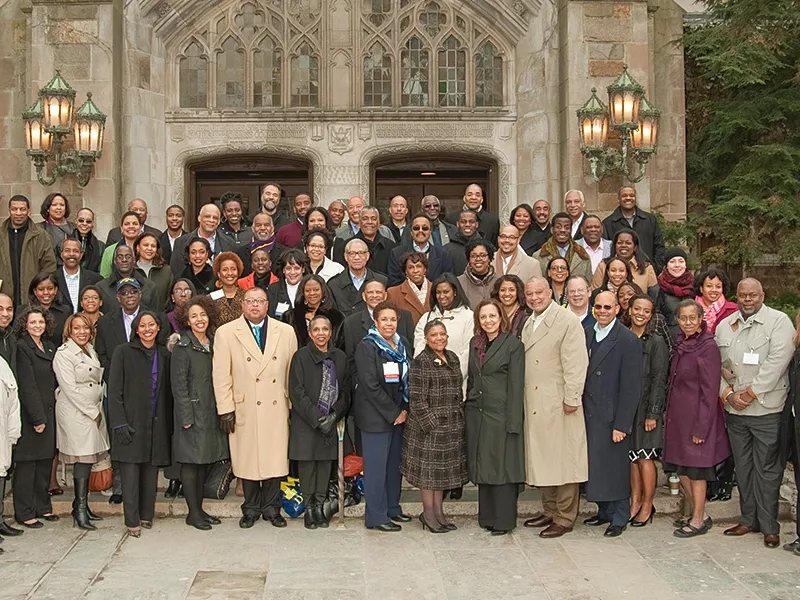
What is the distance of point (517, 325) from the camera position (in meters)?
7.36

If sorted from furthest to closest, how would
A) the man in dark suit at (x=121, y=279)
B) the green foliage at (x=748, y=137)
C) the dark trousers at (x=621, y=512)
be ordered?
the green foliage at (x=748, y=137)
the man in dark suit at (x=121, y=279)
the dark trousers at (x=621, y=512)

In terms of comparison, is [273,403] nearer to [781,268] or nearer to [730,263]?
[730,263]

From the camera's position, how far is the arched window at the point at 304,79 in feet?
45.8

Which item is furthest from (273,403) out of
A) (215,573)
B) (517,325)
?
(517,325)

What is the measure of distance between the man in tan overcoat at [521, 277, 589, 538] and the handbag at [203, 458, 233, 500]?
8.06 feet

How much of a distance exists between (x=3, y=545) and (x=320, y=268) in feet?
11.2

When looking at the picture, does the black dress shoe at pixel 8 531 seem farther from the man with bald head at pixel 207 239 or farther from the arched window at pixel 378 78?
the arched window at pixel 378 78

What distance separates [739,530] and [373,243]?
4221mm

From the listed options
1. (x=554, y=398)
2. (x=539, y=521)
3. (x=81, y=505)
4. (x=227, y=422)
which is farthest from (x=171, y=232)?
(x=539, y=521)

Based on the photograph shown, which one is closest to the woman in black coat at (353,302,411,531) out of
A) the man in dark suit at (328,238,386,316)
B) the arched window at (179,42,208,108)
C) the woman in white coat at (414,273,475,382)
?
the woman in white coat at (414,273,475,382)

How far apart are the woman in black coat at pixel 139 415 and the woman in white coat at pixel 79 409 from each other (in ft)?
0.93

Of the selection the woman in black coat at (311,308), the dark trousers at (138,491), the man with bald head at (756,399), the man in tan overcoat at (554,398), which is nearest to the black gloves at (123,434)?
the dark trousers at (138,491)

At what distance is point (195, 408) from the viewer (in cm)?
723

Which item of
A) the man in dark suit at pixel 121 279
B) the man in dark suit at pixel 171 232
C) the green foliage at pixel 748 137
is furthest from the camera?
the green foliage at pixel 748 137
